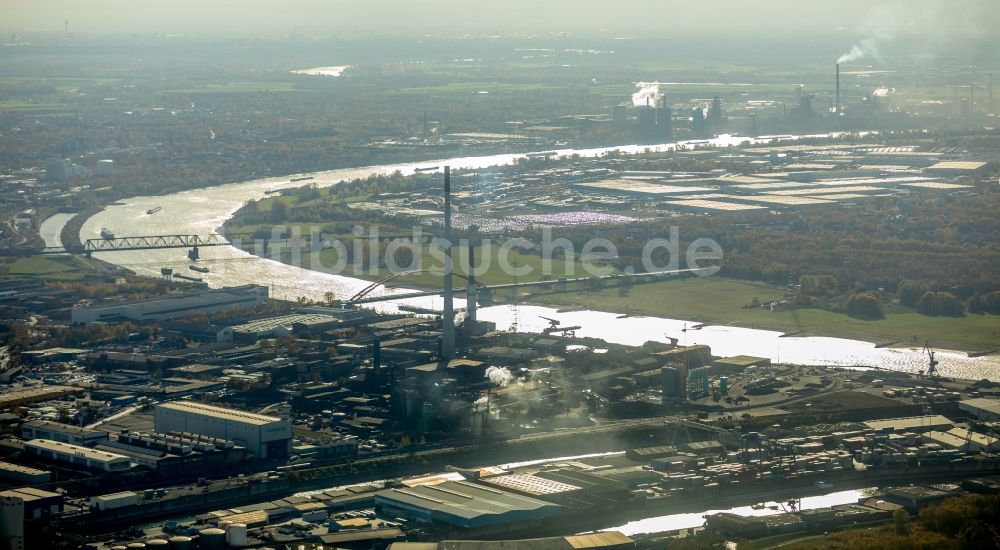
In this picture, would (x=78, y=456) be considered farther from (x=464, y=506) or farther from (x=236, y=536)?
(x=464, y=506)

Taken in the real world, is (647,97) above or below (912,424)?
above

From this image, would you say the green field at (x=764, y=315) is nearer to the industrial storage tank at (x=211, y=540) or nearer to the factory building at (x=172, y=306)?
the factory building at (x=172, y=306)

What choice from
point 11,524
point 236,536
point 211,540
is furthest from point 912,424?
point 11,524

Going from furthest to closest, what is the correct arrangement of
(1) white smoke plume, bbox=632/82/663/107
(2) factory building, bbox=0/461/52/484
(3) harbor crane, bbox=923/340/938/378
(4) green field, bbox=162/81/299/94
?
(4) green field, bbox=162/81/299/94 < (1) white smoke plume, bbox=632/82/663/107 < (3) harbor crane, bbox=923/340/938/378 < (2) factory building, bbox=0/461/52/484

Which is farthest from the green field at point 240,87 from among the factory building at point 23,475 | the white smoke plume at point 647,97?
the factory building at point 23,475

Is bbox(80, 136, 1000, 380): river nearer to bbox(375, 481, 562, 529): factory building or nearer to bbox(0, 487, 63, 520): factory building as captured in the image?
bbox(375, 481, 562, 529): factory building

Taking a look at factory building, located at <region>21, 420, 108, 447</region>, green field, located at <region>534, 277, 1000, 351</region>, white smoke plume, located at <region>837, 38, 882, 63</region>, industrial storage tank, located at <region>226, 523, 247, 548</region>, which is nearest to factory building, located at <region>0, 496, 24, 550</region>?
industrial storage tank, located at <region>226, 523, 247, 548</region>
